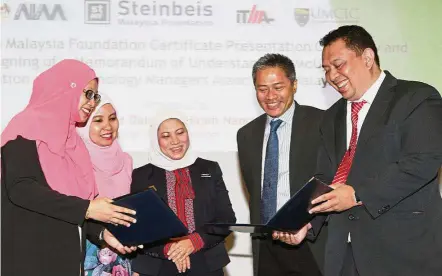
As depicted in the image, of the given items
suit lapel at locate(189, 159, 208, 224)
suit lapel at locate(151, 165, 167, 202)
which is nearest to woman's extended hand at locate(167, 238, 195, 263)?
suit lapel at locate(189, 159, 208, 224)

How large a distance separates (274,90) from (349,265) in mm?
1227

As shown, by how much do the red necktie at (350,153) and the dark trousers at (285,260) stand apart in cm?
73

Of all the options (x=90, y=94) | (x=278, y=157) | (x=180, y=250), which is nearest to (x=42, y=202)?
(x=90, y=94)

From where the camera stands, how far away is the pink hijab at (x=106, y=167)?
157 inches

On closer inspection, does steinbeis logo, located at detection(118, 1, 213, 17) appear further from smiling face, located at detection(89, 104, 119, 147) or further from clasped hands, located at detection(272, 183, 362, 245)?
clasped hands, located at detection(272, 183, 362, 245)

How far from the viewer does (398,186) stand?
292cm

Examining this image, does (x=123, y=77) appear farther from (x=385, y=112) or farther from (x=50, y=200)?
(x=385, y=112)

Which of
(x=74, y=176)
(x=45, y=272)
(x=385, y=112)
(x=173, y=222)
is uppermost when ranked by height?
(x=385, y=112)

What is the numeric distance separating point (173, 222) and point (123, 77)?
222cm

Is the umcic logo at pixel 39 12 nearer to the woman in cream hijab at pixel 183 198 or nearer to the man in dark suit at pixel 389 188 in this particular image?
the woman in cream hijab at pixel 183 198

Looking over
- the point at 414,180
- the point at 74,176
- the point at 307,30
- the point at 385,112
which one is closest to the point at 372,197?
the point at 414,180

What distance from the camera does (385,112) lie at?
3.05m

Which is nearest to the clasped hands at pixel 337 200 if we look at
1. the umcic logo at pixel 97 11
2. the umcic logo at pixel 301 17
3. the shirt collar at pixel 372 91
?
the shirt collar at pixel 372 91

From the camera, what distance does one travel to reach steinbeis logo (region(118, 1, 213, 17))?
5.14 metres
